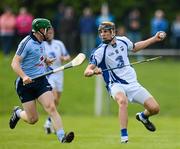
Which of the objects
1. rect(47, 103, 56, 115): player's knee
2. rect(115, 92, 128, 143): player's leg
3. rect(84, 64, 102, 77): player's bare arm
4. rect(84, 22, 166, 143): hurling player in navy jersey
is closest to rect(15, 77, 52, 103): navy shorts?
rect(47, 103, 56, 115): player's knee

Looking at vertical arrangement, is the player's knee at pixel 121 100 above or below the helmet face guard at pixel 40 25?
below

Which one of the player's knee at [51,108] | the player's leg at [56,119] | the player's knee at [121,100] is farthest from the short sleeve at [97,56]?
the player's knee at [51,108]

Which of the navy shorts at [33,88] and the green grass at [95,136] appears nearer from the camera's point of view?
the green grass at [95,136]

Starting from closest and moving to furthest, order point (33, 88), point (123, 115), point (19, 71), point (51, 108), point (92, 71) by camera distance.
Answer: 1. point (19, 71)
2. point (51, 108)
3. point (123, 115)
4. point (92, 71)
5. point (33, 88)

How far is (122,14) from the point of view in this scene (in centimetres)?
3672

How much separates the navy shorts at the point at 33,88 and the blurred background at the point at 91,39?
1091cm

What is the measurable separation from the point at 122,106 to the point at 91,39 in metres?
16.0

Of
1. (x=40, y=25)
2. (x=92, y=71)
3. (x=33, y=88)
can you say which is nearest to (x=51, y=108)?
(x=33, y=88)

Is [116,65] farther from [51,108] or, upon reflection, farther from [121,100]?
[51,108]

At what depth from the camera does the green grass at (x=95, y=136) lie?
1548cm

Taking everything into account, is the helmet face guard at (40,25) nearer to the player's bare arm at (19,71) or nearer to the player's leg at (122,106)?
the player's bare arm at (19,71)

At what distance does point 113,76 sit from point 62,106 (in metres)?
11.8

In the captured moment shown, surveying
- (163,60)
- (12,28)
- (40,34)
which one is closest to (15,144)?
(40,34)

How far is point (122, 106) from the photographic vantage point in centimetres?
1609
